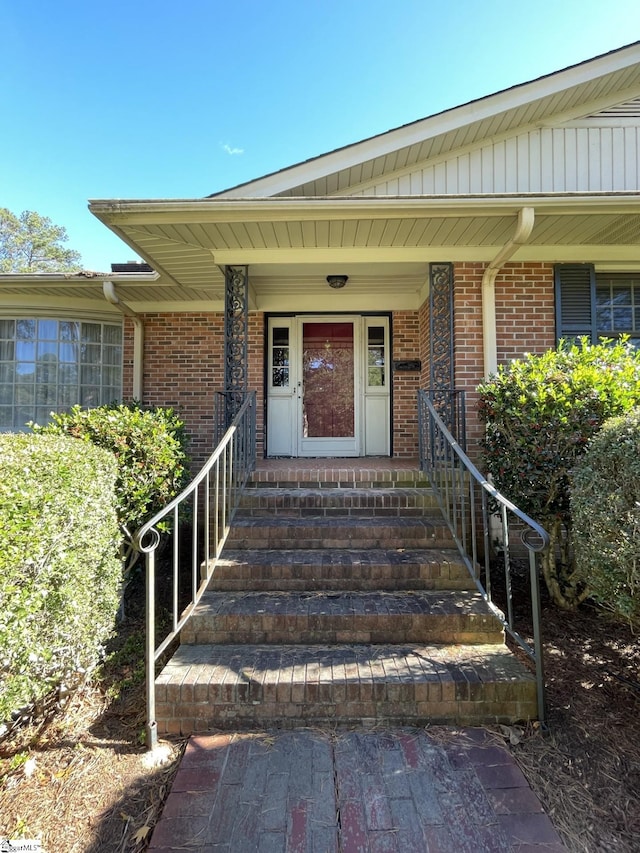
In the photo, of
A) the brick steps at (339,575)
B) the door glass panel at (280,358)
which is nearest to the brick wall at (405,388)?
the door glass panel at (280,358)

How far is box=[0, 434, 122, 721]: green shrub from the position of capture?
74.3 inches

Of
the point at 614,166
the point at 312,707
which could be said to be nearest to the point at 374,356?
the point at 614,166

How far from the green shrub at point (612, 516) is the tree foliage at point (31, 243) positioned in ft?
96.4

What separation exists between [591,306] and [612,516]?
3.20 metres

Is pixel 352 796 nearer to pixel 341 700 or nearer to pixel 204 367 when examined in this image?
pixel 341 700

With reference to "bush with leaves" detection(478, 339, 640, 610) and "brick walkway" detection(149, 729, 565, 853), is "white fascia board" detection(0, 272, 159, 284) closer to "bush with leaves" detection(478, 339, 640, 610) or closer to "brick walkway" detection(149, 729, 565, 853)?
"bush with leaves" detection(478, 339, 640, 610)

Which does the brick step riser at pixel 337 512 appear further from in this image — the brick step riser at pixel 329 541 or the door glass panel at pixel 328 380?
the door glass panel at pixel 328 380

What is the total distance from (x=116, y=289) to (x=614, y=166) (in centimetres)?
594

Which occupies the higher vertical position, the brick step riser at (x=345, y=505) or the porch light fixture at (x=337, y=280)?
the porch light fixture at (x=337, y=280)

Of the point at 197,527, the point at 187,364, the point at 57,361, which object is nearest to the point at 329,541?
the point at 197,527

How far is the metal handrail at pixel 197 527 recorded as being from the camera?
89.5 inches

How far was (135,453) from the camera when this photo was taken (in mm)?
3516

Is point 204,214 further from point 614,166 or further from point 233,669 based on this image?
point 614,166

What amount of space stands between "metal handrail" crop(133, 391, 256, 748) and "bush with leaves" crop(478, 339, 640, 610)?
220 centimetres
